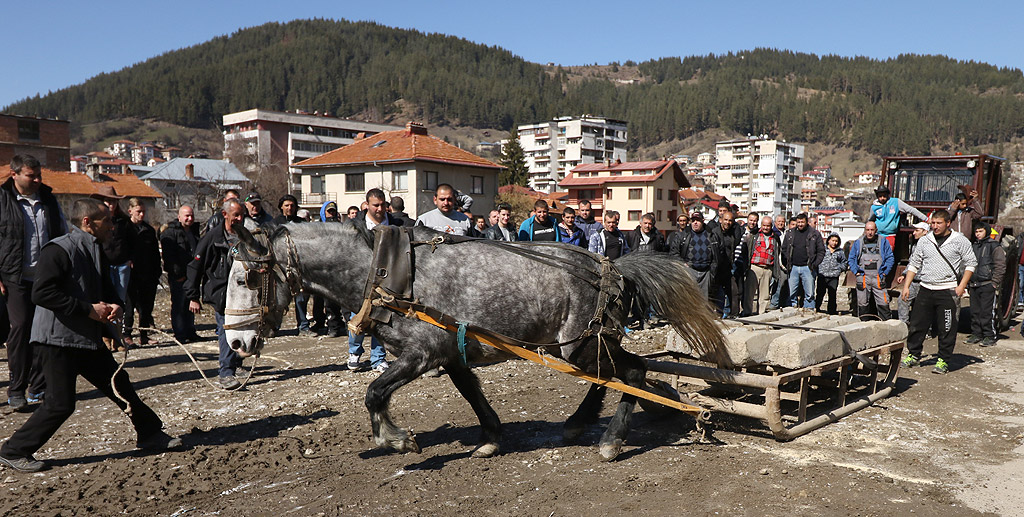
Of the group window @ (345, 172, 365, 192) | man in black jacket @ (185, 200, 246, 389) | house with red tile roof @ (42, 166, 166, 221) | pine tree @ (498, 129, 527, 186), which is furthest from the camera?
pine tree @ (498, 129, 527, 186)

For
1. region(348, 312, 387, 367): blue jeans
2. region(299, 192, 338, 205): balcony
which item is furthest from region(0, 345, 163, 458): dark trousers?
region(299, 192, 338, 205): balcony

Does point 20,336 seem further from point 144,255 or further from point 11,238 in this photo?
point 144,255

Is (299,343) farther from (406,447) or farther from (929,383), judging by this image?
(929,383)

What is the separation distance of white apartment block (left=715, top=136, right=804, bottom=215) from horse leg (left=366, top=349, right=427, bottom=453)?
371 ft

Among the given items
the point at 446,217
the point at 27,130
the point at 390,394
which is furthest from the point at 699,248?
the point at 27,130

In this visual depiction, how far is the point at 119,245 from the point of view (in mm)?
9461

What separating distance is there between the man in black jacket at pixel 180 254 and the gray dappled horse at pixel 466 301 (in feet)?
20.9

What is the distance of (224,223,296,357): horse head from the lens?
14.8 feet

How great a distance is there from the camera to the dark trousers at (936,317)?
7.98 metres

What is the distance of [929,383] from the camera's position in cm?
763

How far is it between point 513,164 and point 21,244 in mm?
68746

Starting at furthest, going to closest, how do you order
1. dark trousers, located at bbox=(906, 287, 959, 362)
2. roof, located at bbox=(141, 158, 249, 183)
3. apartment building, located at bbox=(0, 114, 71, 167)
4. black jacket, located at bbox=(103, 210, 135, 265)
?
roof, located at bbox=(141, 158, 249, 183) < apartment building, located at bbox=(0, 114, 71, 167) < black jacket, located at bbox=(103, 210, 135, 265) < dark trousers, located at bbox=(906, 287, 959, 362)

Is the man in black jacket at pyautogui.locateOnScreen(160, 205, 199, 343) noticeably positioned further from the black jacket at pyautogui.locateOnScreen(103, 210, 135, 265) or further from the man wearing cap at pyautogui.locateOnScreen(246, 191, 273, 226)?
the man wearing cap at pyautogui.locateOnScreen(246, 191, 273, 226)

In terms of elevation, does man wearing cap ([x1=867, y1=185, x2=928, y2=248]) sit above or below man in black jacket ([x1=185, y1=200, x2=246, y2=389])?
above
